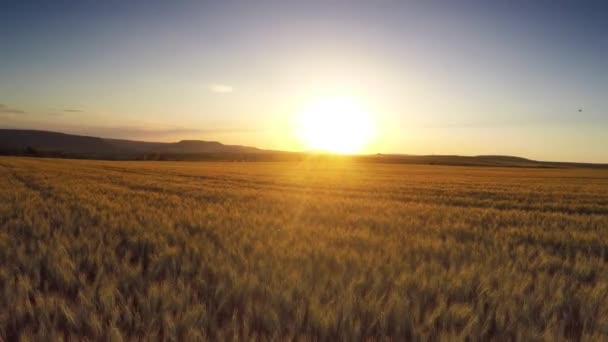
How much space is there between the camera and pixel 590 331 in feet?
7.01

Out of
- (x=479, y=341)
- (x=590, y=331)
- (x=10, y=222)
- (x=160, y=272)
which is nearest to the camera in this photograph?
(x=479, y=341)

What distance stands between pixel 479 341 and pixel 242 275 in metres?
1.87

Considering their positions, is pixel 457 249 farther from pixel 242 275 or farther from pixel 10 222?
pixel 10 222

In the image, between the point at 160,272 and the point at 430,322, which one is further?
the point at 160,272

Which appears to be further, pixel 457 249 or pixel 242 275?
pixel 457 249

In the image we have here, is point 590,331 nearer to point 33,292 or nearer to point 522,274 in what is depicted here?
point 522,274

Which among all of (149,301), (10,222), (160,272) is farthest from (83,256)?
(10,222)

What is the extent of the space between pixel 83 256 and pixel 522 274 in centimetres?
450

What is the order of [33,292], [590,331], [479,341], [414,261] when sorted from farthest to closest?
1. [414,261]
2. [33,292]
3. [590,331]
4. [479,341]

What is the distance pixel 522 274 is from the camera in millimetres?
3146

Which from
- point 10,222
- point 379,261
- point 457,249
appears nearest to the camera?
point 379,261

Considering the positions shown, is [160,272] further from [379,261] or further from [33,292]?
[379,261]

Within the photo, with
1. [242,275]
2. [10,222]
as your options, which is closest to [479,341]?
[242,275]

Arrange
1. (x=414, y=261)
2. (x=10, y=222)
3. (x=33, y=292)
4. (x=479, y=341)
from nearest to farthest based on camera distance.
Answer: (x=479, y=341)
(x=33, y=292)
(x=414, y=261)
(x=10, y=222)
